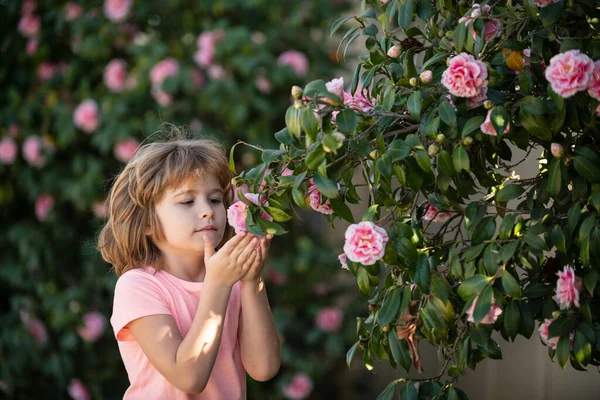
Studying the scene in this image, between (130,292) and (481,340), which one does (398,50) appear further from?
(130,292)

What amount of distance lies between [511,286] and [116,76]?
2.61 metres

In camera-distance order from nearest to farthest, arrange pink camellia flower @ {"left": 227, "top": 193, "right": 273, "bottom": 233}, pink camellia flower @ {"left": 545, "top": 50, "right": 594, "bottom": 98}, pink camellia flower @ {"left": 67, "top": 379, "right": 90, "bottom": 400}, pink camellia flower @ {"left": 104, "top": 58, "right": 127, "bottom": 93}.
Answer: pink camellia flower @ {"left": 545, "top": 50, "right": 594, "bottom": 98}
pink camellia flower @ {"left": 227, "top": 193, "right": 273, "bottom": 233}
pink camellia flower @ {"left": 104, "top": 58, "right": 127, "bottom": 93}
pink camellia flower @ {"left": 67, "top": 379, "right": 90, "bottom": 400}

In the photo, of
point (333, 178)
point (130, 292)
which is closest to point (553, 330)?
point (333, 178)

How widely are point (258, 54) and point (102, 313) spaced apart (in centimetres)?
136

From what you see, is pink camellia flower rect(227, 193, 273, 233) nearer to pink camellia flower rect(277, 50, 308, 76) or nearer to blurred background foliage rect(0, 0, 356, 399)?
blurred background foliage rect(0, 0, 356, 399)

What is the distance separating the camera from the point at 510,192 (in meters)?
1.55

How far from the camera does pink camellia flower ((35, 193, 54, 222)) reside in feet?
12.7

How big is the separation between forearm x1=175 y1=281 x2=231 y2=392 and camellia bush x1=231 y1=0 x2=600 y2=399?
0.20 m

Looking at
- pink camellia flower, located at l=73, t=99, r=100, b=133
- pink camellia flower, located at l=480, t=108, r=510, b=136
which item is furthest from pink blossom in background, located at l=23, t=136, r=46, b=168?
pink camellia flower, located at l=480, t=108, r=510, b=136

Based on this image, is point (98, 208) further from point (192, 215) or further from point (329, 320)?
point (192, 215)

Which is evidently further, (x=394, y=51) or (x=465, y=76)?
(x=394, y=51)

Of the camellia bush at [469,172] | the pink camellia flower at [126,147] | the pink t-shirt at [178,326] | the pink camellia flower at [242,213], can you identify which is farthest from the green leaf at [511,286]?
the pink camellia flower at [126,147]

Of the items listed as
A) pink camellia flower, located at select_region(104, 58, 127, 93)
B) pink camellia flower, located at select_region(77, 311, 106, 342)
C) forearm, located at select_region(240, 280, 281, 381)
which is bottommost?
pink camellia flower, located at select_region(77, 311, 106, 342)

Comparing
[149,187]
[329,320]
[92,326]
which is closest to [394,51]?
[149,187]
